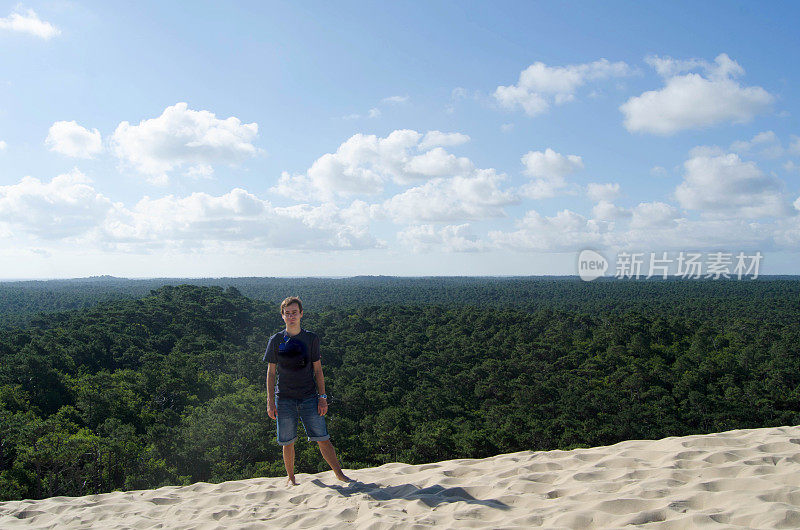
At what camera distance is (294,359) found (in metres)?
4.38

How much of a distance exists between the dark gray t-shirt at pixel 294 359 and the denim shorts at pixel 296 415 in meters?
0.08

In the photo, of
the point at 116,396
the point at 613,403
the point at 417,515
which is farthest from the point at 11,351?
the point at 613,403

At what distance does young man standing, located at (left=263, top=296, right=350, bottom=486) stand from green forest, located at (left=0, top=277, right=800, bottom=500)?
1022cm

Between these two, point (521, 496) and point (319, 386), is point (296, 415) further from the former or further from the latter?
point (521, 496)

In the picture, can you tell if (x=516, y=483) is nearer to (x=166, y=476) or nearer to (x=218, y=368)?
(x=166, y=476)

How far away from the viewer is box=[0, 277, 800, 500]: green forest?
51.7ft

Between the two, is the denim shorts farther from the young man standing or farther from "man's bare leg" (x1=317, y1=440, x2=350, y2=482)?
"man's bare leg" (x1=317, y1=440, x2=350, y2=482)

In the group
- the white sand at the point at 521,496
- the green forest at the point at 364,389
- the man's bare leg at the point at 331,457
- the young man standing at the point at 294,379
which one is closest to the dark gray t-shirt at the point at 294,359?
the young man standing at the point at 294,379

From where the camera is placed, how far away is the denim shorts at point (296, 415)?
450cm

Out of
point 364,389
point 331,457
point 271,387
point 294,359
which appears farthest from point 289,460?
point 364,389

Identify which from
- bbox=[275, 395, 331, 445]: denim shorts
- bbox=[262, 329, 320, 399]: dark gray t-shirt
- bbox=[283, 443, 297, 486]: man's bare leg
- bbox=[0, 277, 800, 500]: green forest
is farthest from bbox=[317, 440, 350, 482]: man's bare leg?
bbox=[0, 277, 800, 500]: green forest

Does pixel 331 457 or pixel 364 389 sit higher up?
pixel 331 457

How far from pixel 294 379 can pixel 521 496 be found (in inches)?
90.7

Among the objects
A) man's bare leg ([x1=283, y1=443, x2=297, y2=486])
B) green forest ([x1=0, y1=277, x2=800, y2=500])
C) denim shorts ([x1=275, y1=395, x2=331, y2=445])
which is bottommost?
green forest ([x1=0, y1=277, x2=800, y2=500])
